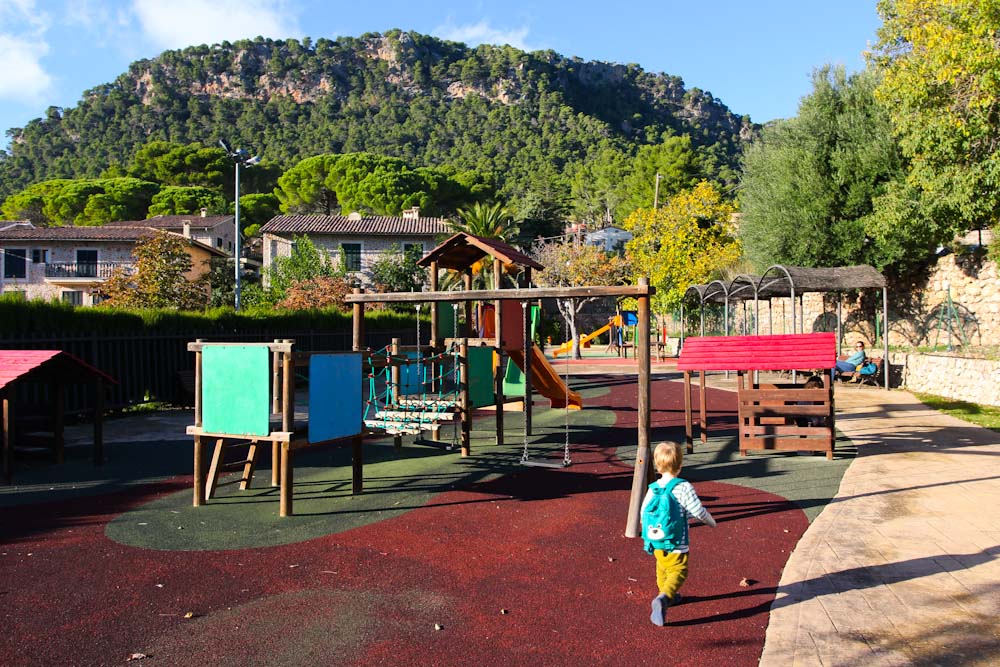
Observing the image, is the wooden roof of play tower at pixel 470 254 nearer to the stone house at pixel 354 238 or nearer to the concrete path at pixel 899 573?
the concrete path at pixel 899 573

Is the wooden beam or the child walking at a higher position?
the wooden beam

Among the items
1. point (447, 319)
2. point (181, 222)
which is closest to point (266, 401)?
point (447, 319)

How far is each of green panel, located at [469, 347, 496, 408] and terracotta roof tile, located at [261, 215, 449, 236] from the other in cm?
3473

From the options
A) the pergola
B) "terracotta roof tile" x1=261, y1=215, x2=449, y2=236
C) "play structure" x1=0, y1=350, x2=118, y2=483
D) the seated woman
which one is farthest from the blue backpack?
"terracotta roof tile" x1=261, y1=215, x2=449, y2=236

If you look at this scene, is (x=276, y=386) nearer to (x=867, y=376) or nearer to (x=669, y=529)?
(x=669, y=529)

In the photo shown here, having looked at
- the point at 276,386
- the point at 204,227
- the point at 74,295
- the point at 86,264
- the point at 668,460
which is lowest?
the point at 668,460

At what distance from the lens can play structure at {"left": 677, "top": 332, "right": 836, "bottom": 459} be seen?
10188 mm

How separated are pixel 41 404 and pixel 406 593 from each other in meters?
8.12

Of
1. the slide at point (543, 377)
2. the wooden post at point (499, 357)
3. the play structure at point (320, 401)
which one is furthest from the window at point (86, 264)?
the play structure at point (320, 401)

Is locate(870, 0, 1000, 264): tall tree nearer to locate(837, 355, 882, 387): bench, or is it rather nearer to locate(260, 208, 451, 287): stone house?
locate(837, 355, 882, 387): bench

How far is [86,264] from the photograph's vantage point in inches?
1889

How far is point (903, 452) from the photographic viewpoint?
33.9 ft

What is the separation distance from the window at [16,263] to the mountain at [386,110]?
52.7 meters

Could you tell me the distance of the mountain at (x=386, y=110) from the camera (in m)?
112
